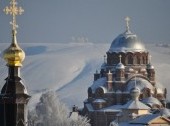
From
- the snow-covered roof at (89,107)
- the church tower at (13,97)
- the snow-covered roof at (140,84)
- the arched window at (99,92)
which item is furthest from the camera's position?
the snow-covered roof at (89,107)

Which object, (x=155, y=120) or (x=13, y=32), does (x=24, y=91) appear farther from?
(x=155, y=120)

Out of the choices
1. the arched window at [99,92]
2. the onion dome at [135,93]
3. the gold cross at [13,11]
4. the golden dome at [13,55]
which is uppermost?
the arched window at [99,92]

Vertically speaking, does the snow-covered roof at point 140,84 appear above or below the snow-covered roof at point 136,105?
above

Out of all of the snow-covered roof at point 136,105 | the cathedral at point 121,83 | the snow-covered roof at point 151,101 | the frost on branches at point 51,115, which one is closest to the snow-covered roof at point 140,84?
the cathedral at point 121,83

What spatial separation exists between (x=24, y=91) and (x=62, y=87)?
469ft

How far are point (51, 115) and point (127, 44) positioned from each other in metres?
8.40

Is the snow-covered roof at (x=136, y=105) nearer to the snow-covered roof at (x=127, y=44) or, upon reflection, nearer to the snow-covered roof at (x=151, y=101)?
the snow-covered roof at (x=151, y=101)

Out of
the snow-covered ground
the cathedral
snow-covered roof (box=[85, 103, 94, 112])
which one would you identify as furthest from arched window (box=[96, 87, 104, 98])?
the snow-covered ground

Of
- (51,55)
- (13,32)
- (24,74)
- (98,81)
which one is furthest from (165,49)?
(13,32)

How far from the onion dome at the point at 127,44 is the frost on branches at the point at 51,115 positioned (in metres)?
6.41

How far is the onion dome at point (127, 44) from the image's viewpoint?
72.2 metres

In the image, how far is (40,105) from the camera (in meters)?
75.0

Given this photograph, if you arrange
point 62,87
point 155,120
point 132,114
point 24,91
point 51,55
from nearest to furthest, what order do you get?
1. point 24,91
2. point 155,120
3. point 132,114
4. point 62,87
5. point 51,55

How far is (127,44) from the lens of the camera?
238ft
